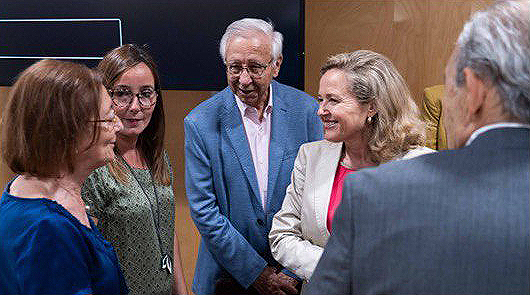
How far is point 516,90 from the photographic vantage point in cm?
100

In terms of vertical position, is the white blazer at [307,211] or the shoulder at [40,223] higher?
the shoulder at [40,223]

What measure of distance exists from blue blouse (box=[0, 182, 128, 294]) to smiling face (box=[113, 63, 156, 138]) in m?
0.78

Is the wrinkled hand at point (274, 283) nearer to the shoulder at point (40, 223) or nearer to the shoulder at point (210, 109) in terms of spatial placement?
the shoulder at point (210, 109)

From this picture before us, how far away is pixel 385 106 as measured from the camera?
87.3 inches

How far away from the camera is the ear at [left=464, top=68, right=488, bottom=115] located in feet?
3.37

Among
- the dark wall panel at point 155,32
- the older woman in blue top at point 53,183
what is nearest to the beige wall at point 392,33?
the dark wall panel at point 155,32

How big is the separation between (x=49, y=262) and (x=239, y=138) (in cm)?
131

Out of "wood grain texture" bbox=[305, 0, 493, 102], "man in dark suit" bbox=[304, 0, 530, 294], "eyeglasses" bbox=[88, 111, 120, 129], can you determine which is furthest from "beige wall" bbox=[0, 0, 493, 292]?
"man in dark suit" bbox=[304, 0, 530, 294]

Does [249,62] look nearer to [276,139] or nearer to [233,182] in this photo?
[276,139]

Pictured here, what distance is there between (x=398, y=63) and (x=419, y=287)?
285 cm

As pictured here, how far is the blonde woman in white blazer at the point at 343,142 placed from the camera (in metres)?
2.18

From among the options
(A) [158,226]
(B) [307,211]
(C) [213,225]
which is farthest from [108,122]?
(C) [213,225]

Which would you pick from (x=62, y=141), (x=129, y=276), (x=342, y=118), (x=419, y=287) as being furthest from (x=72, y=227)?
(x=342, y=118)

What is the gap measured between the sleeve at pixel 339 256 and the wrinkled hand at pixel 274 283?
1.38 m
